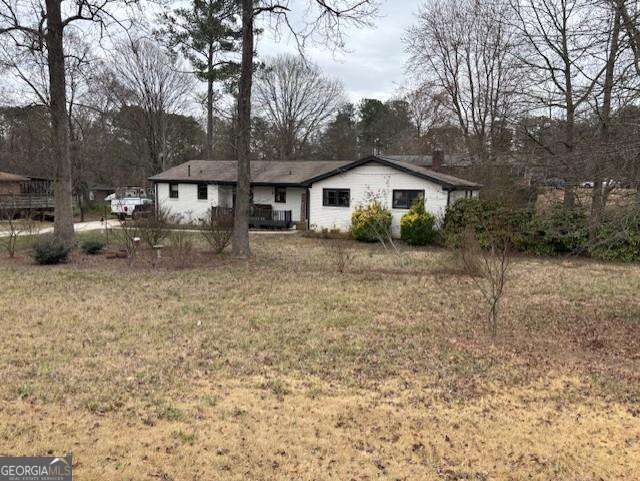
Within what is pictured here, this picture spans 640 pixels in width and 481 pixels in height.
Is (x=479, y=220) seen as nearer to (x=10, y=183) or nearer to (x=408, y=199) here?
(x=408, y=199)

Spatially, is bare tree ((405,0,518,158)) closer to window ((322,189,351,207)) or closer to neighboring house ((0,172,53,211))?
→ window ((322,189,351,207))

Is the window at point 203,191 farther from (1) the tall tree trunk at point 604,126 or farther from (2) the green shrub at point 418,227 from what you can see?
(1) the tall tree trunk at point 604,126

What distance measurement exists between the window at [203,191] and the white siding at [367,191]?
292 inches

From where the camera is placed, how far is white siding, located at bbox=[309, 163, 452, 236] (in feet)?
65.9

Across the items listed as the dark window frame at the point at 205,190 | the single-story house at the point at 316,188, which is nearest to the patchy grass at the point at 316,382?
the single-story house at the point at 316,188

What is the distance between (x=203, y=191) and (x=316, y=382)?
76.3ft

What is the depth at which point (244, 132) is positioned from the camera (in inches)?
Result: 542

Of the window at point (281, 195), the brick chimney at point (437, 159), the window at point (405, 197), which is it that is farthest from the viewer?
the brick chimney at point (437, 159)

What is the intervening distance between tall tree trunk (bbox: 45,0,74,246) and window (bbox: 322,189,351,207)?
445 inches

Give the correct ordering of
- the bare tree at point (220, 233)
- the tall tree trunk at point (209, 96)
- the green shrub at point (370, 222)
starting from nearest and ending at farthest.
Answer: the bare tree at point (220, 233) < the green shrub at point (370, 222) < the tall tree trunk at point (209, 96)

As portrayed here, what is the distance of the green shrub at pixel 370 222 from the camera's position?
19.3 m

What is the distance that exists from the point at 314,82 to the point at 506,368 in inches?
1509

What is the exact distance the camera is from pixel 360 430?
4047 millimetres

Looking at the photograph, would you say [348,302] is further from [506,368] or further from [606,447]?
[606,447]
